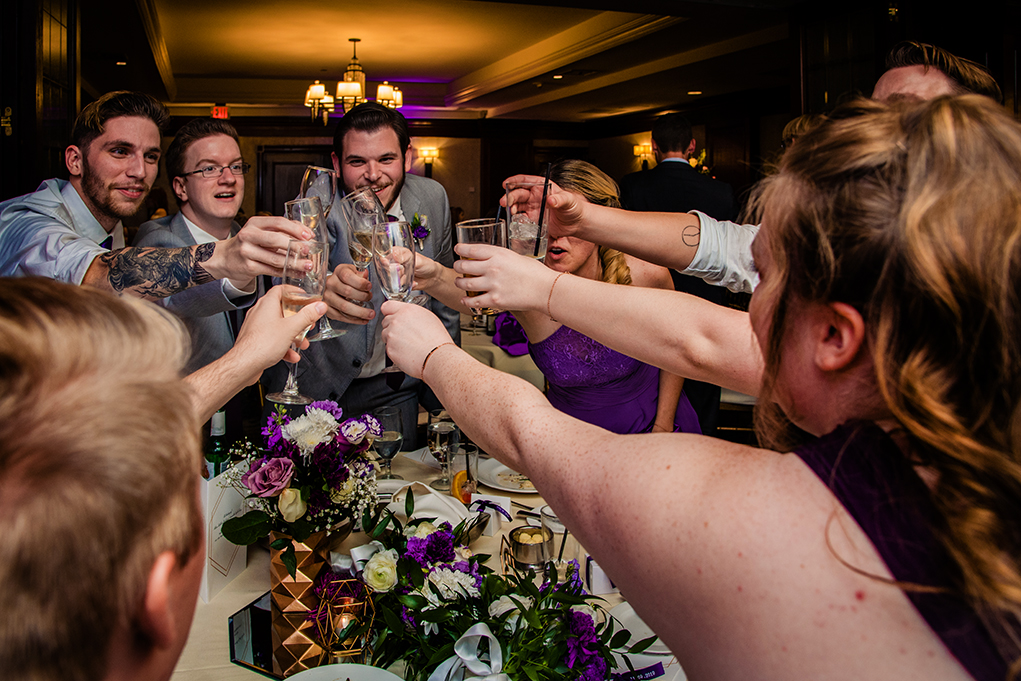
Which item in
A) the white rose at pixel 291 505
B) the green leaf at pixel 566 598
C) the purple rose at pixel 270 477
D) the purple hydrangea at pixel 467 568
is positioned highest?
the purple rose at pixel 270 477

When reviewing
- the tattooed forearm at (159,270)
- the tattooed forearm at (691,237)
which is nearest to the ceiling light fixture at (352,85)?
the tattooed forearm at (159,270)

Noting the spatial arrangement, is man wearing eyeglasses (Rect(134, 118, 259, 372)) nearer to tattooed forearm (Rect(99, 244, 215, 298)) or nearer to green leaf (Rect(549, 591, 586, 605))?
tattooed forearm (Rect(99, 244, 215, 298))

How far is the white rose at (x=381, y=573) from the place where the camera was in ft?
3.93

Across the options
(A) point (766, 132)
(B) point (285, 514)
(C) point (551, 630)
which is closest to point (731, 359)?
(C) point (551, 630)

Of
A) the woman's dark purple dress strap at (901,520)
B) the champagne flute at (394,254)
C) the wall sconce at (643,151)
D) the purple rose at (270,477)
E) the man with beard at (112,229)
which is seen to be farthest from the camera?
the wall sconce at (643,151)

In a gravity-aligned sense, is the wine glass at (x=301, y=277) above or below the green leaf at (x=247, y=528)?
above

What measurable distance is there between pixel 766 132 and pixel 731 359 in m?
11.0

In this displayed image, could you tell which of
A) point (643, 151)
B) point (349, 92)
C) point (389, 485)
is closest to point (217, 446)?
point (389, 485)

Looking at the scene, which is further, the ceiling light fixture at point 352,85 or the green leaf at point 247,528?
the ceiling light fixture at point 352,85

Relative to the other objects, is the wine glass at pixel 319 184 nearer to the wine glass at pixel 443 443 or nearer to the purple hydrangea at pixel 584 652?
the wine glass at pixel 443 443

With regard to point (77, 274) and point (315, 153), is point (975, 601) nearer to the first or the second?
point (77, 274)

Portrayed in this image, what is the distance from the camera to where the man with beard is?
6.01 ft

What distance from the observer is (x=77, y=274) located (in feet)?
7.08

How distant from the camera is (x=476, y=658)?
101 centimetres
